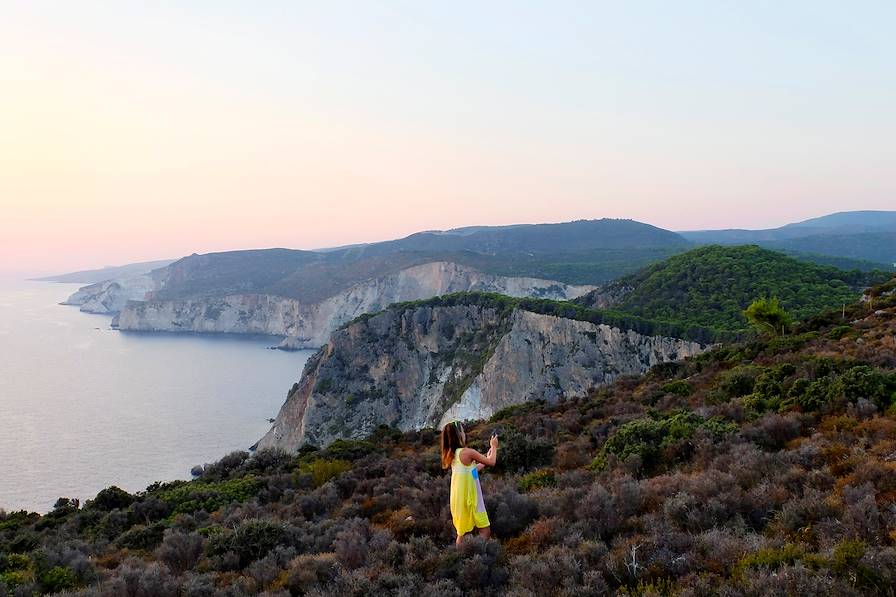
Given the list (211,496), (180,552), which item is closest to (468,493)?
(180,552)

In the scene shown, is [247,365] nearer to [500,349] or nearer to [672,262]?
[500,349]

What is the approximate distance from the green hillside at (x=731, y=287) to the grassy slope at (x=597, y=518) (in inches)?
1227

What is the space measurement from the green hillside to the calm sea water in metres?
53.2

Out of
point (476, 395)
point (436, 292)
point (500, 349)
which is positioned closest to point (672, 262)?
point (500, 349)

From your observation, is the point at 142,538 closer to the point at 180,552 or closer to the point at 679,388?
the point at 180,552

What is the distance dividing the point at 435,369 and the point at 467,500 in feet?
194

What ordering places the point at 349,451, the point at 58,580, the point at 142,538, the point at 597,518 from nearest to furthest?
the point at 597,518 < the point at 58,580 < the point at 142,538 < the point at 349,451

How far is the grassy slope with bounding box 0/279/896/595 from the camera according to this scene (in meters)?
5.53

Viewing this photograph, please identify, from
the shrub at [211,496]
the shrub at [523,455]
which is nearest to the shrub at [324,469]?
the shrub at [211,496]

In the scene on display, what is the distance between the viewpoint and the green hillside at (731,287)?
44.7m

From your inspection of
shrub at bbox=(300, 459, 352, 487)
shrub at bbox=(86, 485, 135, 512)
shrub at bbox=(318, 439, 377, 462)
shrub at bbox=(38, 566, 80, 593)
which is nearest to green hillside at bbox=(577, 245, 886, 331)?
shrub at bbox=(318, 439, 377, 462)

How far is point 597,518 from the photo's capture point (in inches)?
293

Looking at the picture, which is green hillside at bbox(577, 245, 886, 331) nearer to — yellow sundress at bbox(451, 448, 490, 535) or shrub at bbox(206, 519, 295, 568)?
yellow sundress at bbox(451, 448, 490, 535)

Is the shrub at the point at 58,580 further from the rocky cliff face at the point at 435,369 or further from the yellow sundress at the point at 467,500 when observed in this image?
the rocky cliff face at the point at 435,369
